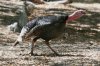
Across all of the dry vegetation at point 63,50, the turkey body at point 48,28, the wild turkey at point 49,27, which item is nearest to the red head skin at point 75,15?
the wild turkey at point 49,27

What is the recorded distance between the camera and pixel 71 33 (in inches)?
457

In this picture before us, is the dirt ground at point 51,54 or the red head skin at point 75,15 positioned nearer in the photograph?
the dirt ground at point 51,54

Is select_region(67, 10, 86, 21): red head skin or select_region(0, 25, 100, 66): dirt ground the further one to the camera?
select_region(67, 10, 86, 21): red head skin

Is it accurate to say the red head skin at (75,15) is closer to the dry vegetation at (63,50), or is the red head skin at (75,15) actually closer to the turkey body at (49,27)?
the turkey body at (49,27)

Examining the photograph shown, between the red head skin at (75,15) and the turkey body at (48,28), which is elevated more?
the red head skin at (75,15)

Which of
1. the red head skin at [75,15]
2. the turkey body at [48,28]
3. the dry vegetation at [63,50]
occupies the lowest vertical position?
the dry vegetation at [63,50]

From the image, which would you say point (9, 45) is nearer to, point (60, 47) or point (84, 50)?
point (60, 47)

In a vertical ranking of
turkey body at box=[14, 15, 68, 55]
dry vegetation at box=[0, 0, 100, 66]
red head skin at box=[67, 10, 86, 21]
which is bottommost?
dry vegetation at box=[0, 0, 100, 66]

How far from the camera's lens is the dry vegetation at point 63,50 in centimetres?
786

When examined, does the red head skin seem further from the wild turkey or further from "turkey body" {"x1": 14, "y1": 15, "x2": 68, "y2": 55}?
"turkey body" {"x1": 14, "y1": 15, "x2": 68, "y2": 55}

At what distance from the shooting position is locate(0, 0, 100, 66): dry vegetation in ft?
25.8

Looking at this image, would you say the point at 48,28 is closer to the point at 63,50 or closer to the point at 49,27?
the point at 49,27

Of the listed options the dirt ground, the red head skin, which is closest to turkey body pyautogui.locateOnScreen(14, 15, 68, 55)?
the red head skin

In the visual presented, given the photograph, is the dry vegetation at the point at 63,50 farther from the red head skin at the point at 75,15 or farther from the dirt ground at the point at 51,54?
the red head skin at the point at 75,15
